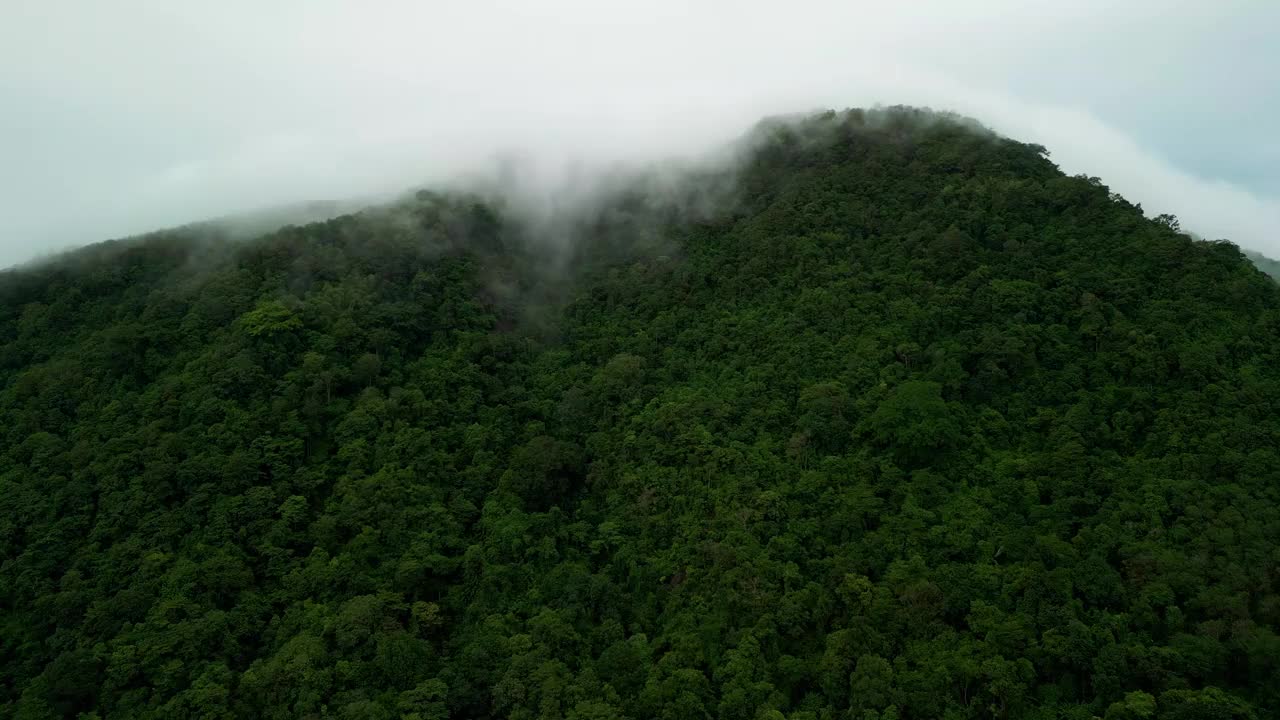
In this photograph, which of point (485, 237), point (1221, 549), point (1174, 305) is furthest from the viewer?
point (485, 237)

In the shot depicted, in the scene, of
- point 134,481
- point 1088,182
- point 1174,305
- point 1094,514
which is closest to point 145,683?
point 134,481

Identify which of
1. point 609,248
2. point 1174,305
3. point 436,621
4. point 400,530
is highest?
point 609,248

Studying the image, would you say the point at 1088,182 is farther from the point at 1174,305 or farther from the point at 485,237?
the point at 485,237

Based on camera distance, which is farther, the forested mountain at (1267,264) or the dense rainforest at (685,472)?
the forested mountain at (1267,264)

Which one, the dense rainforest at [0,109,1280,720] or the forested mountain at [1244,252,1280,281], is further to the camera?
the forested mountain at [1244,252,1280,281]

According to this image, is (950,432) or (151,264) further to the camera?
(151,264)

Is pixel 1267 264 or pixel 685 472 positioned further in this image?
pixel 1267 264

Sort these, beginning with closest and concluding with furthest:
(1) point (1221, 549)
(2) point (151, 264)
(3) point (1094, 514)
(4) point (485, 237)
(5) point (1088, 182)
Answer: (1) point (1221, 549), (3) point (1094, 514), (5) point (1088, 182), (2) point (151, 264), (4) point (485, 237)

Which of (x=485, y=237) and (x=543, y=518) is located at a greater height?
(x=485, y=237)
